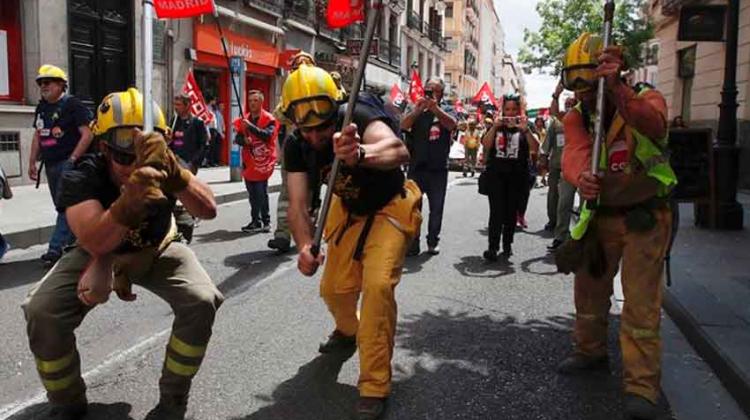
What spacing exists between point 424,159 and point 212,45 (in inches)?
495

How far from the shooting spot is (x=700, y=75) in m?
18.4

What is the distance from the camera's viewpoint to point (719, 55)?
55.4ft

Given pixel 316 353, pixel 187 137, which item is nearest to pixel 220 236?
pixel 187 137

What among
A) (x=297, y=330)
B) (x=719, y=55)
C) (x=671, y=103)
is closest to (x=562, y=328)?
(x=297, y=330)

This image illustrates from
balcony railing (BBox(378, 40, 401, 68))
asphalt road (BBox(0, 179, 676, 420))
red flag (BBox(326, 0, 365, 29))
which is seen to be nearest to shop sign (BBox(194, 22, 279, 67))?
red flag (BBox(326, 0, 365, 29))

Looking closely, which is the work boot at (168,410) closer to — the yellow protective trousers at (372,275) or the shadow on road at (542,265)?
the yellow protective trousers at (372,275)

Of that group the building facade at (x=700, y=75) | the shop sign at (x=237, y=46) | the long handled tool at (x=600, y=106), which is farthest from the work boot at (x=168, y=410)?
the shop sign at (x=237, y=46)

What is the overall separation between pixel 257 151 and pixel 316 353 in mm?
4888

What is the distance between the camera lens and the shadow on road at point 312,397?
11.5 ft

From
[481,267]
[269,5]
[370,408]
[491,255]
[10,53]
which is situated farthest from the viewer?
[269,5]

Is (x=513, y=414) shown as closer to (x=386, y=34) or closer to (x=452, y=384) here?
(x=452, y=384)

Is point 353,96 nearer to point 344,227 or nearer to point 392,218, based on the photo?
point 392,218

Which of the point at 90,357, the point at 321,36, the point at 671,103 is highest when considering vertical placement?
the point at 321,36

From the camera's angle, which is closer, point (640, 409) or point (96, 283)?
point (96, 283)
